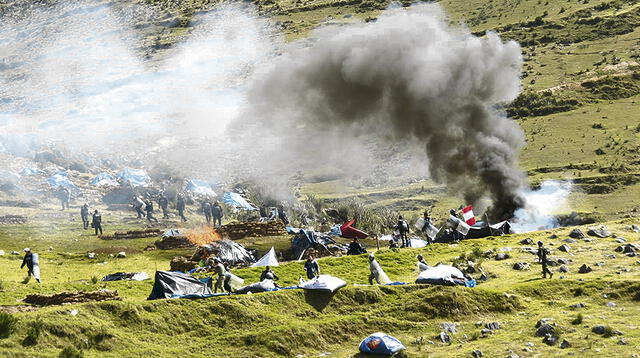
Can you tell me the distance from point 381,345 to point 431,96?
5053 cm

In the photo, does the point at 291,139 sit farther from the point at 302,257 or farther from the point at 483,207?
the point at 302,257

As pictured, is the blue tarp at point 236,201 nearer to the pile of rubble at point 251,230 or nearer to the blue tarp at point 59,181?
the blue tarp at point 59,181

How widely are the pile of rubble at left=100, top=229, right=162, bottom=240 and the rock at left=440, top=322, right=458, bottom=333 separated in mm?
31565

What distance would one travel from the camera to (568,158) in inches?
3964

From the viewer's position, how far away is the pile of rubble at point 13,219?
5858 cm

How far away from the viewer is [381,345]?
25578 millimetres

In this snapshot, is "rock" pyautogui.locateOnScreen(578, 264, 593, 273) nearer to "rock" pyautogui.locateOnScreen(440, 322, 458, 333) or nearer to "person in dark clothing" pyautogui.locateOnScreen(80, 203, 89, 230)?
"rock" pyautogui.locateOnScreen(440, 322, 458, 333)

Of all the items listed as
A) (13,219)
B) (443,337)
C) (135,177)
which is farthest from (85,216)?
(443,337)

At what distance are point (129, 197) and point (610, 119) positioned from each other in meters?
75.9

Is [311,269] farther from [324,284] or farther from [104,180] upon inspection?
[104,180]

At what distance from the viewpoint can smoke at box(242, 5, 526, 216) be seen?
220 ft

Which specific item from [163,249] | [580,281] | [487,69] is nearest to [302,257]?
[163,249]

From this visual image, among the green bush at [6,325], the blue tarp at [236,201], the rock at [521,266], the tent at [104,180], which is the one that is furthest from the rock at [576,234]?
the tent at [104,180]

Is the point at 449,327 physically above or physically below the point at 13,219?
above
